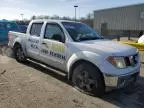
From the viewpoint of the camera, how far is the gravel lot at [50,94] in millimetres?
4953

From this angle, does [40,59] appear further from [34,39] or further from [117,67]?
[117,67]

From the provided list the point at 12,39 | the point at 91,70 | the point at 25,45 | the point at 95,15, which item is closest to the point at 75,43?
the point at 91,70

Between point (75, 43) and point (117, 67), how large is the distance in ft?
4.55

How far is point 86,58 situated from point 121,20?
104 ft

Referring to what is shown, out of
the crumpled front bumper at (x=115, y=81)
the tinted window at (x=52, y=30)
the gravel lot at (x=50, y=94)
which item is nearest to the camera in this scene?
the gravel lot at (x=50, y=94)

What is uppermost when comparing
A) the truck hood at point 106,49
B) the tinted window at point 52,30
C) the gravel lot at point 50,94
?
the tinted window at point 52,30

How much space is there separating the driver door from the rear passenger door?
0.36 m

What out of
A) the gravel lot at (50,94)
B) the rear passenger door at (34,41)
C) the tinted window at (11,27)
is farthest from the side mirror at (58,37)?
the tinted window at (11,27)

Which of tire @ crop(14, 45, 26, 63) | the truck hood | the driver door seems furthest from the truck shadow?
tire @ crop(14, 45, 26, 63)

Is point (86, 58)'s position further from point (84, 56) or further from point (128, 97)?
point (128, 97)

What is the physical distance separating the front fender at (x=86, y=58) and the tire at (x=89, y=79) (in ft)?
0.53

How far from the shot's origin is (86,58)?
5449 millimetres

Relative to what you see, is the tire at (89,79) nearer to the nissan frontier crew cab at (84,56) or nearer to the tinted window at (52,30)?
the nissan frontier crew cab at (84,56)

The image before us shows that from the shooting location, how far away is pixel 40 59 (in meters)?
7.42
